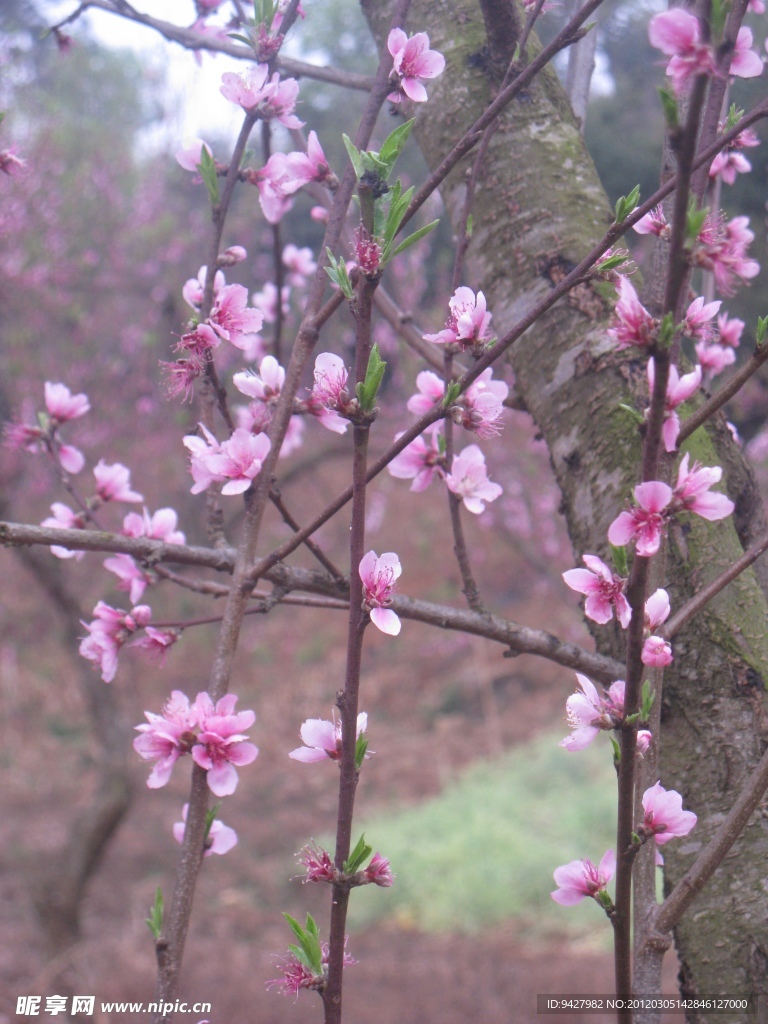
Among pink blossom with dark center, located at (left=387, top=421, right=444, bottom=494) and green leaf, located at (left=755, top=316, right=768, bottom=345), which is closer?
green leaf, located at (left=755, top=316, right=768, bottom=345)

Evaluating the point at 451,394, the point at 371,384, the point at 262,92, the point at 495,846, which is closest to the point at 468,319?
the point at 451,394

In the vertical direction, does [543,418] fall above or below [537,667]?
below

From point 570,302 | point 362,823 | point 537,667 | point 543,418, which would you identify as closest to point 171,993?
point 543,418

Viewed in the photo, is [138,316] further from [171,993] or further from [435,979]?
[171,993]

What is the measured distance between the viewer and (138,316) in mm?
8453

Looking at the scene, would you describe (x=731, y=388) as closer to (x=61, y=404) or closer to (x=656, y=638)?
(x=656, y=638)

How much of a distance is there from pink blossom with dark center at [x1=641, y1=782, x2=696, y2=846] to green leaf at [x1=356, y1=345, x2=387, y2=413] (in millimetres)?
500

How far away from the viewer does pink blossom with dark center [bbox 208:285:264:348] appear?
42.4 inches

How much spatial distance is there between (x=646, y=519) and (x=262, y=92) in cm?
77

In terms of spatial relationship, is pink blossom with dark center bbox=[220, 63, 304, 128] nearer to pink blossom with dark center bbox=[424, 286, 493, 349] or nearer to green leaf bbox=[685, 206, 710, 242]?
pink blossom with dark center bbox=[424, 286, 493, 349]

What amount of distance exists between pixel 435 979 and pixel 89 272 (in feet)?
21.2

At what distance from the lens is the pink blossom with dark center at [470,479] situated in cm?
125

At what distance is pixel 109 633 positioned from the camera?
1.21 metres

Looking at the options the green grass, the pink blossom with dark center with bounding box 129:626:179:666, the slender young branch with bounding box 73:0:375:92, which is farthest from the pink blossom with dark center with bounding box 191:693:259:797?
the green grass
